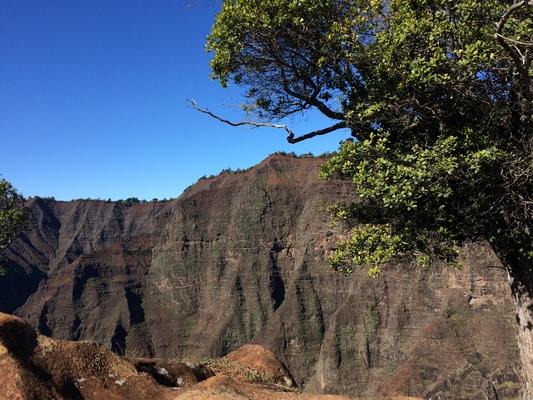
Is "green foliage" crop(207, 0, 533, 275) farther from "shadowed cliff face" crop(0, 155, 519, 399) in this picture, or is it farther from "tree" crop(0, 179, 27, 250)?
"shadowed cliff face" crop(0, 155, 519, 399)

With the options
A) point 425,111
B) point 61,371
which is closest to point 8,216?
point 61,371

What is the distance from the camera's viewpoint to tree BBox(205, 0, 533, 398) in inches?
393

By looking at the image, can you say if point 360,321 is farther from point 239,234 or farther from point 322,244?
point 239,234

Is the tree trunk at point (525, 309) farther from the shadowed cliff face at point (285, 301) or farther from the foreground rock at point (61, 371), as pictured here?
the shadowed cliff face at point (285, 301)

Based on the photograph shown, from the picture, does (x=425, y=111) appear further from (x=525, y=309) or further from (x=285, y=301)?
(x=285, y=301)

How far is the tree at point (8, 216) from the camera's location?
39281mm

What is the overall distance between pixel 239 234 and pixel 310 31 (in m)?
96.8

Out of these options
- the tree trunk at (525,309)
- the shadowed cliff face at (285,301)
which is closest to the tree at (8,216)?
the tree trunk at (525,309)

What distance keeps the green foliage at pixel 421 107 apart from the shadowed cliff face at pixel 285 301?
40.8 m

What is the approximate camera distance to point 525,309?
11766mm

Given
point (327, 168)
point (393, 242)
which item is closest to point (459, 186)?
point (393, 242)

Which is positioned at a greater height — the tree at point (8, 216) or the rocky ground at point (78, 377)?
the tree at point (8, 216)

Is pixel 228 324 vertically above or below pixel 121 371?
below

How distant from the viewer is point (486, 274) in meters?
56.6
